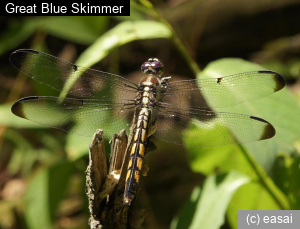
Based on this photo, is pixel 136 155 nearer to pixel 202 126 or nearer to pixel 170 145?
pixel 202 126

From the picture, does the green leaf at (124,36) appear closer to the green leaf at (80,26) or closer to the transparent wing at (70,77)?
the transparent wing at (70,77)

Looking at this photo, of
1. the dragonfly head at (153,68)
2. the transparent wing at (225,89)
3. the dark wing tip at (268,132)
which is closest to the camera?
the dark wing tip at (268,132)

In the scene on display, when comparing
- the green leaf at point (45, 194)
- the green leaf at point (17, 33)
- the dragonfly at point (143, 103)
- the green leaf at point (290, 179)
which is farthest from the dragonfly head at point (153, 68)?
the green leaf at point (17, 33)

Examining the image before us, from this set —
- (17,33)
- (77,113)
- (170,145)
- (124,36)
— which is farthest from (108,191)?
(17,33)

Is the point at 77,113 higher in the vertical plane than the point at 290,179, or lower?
higher

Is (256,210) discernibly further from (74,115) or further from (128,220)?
(74,115)

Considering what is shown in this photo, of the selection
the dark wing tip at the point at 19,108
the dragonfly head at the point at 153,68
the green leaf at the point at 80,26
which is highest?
the green leaf at the point at 80,26
